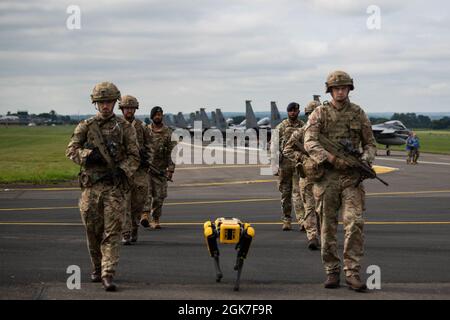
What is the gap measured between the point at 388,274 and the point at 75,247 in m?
4.93

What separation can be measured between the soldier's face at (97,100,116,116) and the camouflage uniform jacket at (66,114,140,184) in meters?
0.09

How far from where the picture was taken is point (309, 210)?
470 inches

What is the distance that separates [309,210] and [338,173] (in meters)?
3.30

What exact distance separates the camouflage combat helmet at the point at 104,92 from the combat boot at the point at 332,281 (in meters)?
3.29

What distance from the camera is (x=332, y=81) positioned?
8.63m

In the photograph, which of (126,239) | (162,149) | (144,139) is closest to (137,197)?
(126,239)

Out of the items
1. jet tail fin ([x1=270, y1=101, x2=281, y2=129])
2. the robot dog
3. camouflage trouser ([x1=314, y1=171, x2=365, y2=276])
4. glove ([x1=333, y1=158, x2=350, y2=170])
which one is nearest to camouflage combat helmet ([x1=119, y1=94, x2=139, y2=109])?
the robot dog

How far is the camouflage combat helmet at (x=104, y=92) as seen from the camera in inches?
337

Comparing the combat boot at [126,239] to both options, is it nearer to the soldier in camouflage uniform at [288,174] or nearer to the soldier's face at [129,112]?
the soldier's face at [129,112]

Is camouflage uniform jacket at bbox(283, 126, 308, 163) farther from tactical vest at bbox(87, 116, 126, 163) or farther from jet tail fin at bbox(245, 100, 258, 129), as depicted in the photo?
jet tail fin at bbox(245, 100, 258, 129)

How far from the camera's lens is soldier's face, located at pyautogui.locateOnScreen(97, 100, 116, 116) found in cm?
859

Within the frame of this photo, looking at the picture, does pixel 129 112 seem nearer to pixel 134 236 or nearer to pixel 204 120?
pixel 134 236

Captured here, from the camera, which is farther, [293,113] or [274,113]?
[274,113]

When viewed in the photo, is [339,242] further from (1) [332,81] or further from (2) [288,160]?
(1) [332,81]
